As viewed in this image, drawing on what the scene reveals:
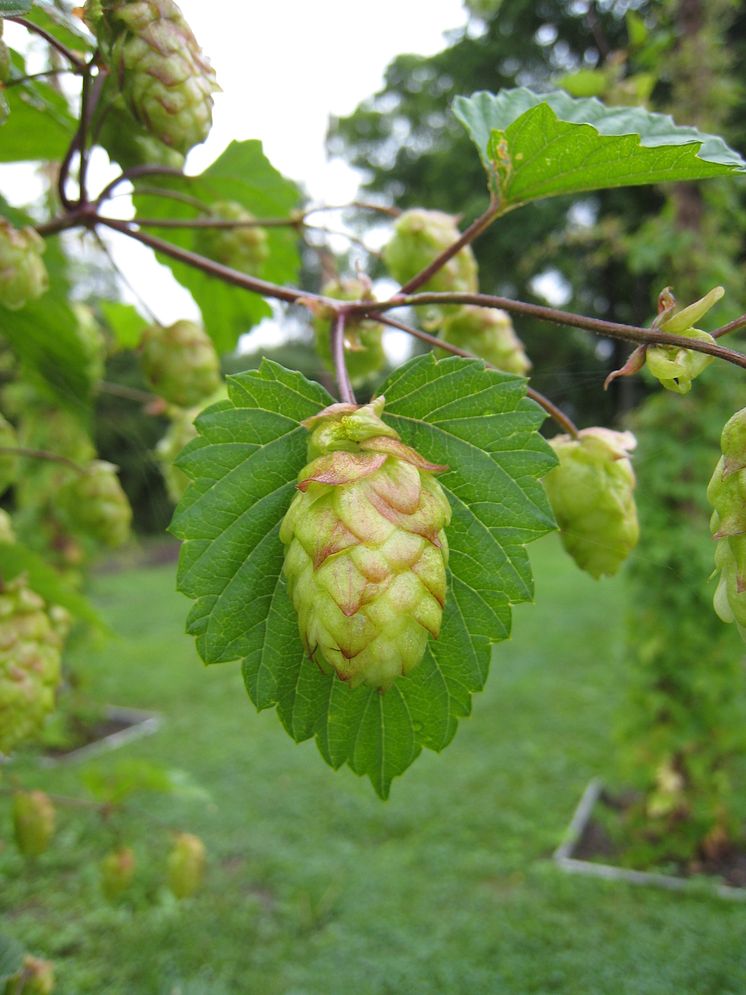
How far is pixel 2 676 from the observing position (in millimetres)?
730

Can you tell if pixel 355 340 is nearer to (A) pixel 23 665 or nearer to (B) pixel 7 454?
(A) pixel 23 665

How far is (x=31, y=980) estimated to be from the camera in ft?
2.93

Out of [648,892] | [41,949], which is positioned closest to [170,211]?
[41,949]

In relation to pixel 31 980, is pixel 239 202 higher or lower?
higher

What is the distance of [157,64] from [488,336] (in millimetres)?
385

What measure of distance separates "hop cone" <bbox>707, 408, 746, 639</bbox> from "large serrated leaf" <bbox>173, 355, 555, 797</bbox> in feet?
0.34

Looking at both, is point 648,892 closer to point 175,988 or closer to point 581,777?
point 581,777

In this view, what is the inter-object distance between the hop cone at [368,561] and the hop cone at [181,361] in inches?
19.9

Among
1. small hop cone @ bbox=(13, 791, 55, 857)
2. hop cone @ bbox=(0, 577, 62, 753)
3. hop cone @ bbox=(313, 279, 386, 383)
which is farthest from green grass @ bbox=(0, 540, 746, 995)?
hop cone @ bbox=(313, 279, 386, 383)

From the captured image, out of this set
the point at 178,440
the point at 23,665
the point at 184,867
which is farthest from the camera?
the point at 184,867

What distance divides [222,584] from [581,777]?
3725 millimetres

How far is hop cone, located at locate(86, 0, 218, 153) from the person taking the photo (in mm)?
547

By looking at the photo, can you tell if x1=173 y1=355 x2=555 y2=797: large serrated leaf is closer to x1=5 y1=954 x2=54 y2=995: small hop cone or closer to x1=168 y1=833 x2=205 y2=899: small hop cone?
x1=5 y1=954 x2=54 y2=995: small hop cone

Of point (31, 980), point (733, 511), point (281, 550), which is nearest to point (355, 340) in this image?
point (281, 550)
